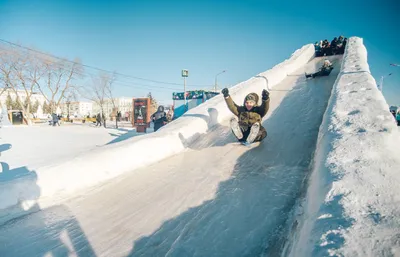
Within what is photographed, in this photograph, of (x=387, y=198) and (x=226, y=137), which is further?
(x=226, y=137)

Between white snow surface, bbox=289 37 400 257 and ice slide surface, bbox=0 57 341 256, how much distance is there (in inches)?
17.6

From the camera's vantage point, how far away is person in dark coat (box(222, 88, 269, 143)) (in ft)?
11.2

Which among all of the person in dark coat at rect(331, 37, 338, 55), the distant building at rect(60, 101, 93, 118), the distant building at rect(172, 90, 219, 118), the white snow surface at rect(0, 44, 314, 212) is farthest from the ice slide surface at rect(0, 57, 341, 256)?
the distant building at rect(60, 101, 93, 118)

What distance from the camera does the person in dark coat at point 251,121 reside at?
3.42 m

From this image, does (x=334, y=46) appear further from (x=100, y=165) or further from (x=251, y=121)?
(x=100, y=165)

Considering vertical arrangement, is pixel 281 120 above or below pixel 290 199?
above

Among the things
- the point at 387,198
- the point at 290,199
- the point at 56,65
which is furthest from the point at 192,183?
the point at 56,65

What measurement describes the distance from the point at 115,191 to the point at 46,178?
31.5 inches

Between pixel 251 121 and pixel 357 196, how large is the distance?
2.53m

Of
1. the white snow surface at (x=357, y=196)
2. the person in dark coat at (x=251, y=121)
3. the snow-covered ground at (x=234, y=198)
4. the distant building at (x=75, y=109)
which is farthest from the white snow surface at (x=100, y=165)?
the distant building at (x=75, y=109)

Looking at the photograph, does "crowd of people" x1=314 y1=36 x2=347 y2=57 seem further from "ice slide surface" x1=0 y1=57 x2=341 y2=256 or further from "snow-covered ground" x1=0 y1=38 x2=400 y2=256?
"ice slide surface" x1=0 y1=57 x2=341 y2=256

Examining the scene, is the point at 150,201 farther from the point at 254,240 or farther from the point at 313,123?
the point at 313,123

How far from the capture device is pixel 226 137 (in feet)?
14.3

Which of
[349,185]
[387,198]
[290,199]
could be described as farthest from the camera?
[290,199]
